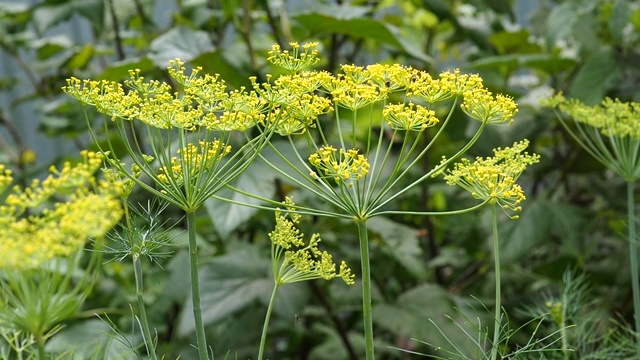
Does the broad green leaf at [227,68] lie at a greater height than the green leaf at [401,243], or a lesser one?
greater

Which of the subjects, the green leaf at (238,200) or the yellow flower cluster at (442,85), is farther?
the green leaf at (238,200)

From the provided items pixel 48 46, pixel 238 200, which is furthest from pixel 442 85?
pixel 48 46

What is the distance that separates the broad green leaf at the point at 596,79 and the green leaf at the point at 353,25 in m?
0.30

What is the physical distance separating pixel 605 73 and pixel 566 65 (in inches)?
6.9

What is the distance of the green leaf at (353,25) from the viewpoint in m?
1.44

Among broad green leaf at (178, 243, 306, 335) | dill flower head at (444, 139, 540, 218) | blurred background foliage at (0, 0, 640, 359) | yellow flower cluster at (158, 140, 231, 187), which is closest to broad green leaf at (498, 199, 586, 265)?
blurred background foliage at (0, 0, 640, 359)

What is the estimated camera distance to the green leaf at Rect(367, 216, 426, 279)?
1.50 metres

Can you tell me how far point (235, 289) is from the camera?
4.77ft

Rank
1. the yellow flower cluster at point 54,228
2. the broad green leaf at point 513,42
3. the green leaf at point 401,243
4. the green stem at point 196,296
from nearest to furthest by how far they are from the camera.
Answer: the yellow flower cluster at point 54,228 → the green stem at point 196,296 → the green leaf at point 401,243 → the broad green leaf at point 513,42

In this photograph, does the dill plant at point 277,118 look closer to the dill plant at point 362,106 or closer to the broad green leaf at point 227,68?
the dill plant at point 362,106

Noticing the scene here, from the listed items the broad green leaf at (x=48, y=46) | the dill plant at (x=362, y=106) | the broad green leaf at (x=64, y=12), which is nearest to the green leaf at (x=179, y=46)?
the broad green leaf at (x=64, y=12)

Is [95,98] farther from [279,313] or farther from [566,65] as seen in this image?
[566,65]

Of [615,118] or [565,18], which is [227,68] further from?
[615,118]

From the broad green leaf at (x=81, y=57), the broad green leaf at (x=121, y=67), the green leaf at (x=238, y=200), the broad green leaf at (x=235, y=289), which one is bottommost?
the broad green leaf at (x=235, y=289)
